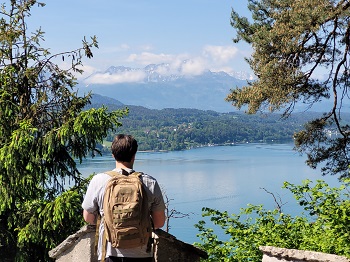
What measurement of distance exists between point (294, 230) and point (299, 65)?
22.2ft

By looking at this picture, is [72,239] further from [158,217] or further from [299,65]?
[299,65]

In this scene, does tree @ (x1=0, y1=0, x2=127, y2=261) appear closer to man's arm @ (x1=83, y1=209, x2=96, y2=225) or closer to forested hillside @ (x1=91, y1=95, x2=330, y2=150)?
man's arm @ (x1=83, y1=209, x2=96, y2=225)

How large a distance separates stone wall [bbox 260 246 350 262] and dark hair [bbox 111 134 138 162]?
3.88 feet

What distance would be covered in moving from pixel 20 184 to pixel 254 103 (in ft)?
15.5


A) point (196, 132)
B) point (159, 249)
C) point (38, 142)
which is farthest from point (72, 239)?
point (196, 132)

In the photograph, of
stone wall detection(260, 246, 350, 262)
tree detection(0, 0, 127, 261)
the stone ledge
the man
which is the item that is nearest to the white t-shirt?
the man

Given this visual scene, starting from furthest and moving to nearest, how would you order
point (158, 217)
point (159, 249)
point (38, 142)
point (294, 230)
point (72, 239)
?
point (38, 142) → point (294, 230) → point (72, 239) → point (159, 249) → point (158, 217)

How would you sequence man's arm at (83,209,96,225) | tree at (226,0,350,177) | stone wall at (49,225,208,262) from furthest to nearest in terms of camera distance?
tree at (226,0,350,177), stone wall at (49,225,208,262), man's arm at (83,209,96,225)

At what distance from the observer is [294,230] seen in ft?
15.6

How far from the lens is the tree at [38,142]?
1034cm

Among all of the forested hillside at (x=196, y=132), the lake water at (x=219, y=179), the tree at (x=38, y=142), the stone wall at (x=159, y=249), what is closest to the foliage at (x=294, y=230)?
the stone wall at (x=159, y=249)

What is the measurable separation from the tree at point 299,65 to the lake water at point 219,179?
19408mm

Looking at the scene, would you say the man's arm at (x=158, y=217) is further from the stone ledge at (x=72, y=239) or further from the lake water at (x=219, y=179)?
the lake water at (x=219, y=179)

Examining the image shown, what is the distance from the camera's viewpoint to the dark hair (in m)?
2.83
